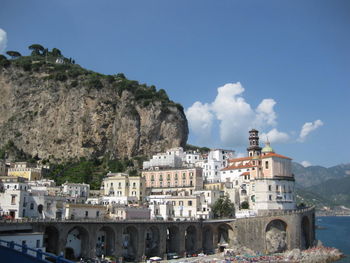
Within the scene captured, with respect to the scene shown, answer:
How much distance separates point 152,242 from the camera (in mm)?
67250

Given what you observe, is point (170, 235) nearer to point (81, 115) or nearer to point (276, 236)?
point (276, 236)

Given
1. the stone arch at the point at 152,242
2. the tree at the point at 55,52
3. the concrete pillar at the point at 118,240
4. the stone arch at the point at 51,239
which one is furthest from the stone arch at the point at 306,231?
the tree at the point at 55,52

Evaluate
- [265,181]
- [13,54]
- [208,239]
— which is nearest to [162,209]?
[208,239]

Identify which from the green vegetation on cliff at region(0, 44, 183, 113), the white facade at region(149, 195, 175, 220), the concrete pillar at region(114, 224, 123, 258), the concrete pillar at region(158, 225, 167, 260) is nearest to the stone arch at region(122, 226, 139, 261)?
the concrete pillar at region(114, 224, 123, 258)

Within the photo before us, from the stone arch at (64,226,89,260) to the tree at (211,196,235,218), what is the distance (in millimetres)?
30615

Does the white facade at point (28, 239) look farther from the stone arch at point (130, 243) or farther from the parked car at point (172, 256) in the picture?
the parked car at point (172, 256)

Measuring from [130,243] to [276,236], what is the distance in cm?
2705

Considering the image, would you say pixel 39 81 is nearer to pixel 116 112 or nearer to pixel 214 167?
pixel 116 112

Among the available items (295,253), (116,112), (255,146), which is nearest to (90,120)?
(116,112)

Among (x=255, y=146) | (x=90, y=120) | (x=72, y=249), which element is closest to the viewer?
(x=72, y=249)

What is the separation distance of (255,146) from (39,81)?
71.3m

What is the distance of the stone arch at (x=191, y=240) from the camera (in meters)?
70.3

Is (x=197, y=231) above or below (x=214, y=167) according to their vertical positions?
below

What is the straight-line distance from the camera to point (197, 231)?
70.6 meters
